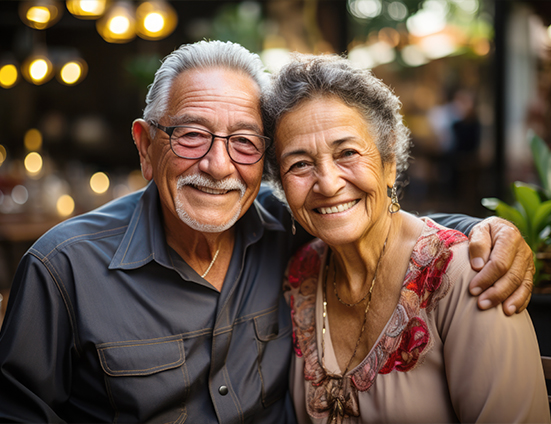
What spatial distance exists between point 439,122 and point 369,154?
484 cm

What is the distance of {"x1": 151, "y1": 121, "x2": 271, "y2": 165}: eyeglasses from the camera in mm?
1523

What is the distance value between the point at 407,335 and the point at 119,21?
411cm

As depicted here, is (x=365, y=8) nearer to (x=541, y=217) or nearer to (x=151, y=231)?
(x=541, y=217)

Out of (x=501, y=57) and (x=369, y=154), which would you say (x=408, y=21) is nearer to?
(x=501, y=57)

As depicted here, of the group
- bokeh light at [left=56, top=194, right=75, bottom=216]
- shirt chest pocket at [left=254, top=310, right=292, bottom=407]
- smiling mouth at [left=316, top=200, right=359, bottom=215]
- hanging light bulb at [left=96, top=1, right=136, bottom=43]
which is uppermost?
hanging light bulb at [left=96, top=1, right=136, bottom=43]

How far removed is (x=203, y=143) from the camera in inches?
60.3

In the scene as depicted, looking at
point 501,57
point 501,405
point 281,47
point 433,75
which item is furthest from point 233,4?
point 501,405

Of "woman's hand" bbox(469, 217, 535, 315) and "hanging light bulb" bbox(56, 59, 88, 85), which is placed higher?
"hanging light bulb" bbox(56, 59, 88, 85)

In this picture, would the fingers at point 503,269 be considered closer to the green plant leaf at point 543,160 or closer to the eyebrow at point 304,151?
the eyebrow at point 304,151

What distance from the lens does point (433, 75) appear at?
19.0 feet

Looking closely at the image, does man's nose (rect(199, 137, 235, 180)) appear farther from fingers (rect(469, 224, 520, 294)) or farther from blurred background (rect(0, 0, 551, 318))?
blurred background (rect(0, 0, 551, 318))

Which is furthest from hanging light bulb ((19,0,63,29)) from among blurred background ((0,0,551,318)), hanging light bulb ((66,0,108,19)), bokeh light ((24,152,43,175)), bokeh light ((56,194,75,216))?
bokeh light ((24,152,43,175))

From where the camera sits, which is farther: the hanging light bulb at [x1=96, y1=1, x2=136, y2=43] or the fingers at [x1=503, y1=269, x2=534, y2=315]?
the hanging light bulb at [x1=96, y1=1, x2=136, y2=43]

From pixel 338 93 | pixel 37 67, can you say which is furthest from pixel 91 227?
pixel 37 67
